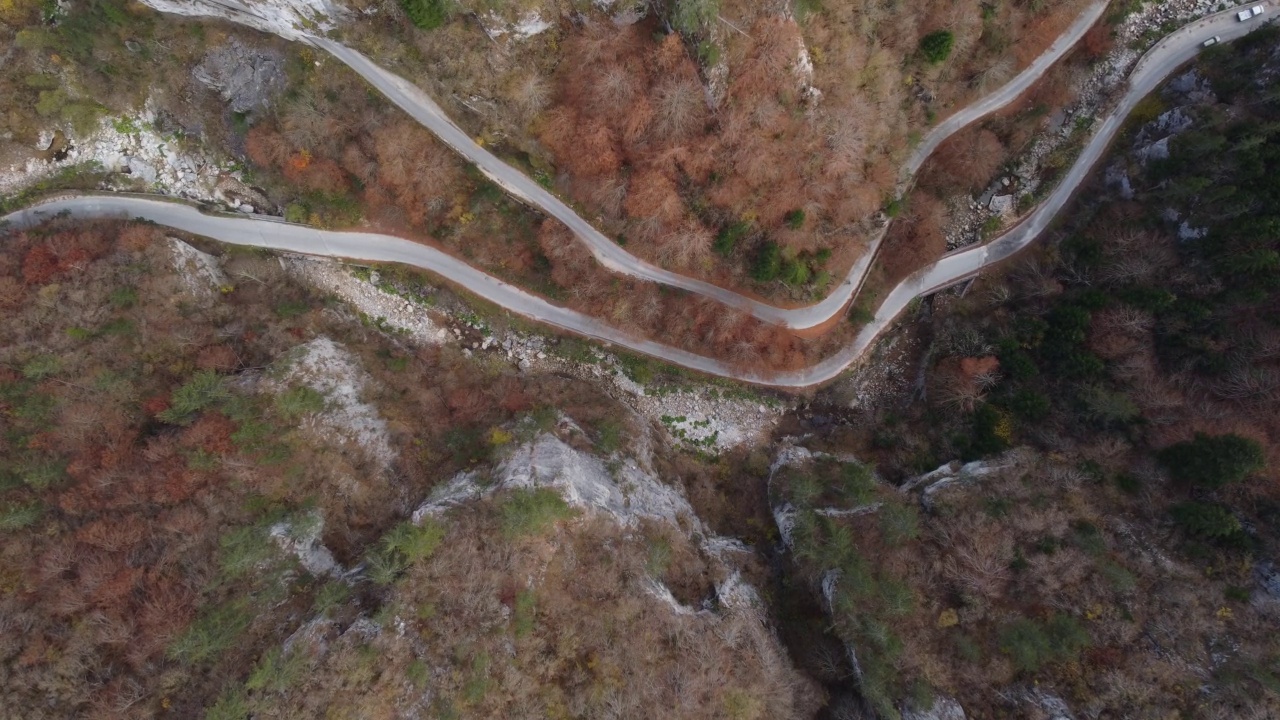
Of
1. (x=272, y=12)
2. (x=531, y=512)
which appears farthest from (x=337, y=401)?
(x=272, y=12)

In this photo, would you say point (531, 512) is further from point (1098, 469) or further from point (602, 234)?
point (1098, 469)

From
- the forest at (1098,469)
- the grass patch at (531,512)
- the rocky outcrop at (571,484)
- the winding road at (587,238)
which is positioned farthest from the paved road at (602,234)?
the grass patch at (531,512)

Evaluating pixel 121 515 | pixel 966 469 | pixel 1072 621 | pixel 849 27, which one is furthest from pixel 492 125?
pixel 1072 621

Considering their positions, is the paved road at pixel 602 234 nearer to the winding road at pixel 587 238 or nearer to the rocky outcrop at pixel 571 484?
the winding road at pixel 587 238

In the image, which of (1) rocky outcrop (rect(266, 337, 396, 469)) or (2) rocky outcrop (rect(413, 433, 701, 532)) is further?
(1) rocky outcrop (rect(266, 337, 396, 469))

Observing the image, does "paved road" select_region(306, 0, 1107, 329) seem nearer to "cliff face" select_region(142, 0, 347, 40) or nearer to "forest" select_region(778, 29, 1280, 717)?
"cliff face" select_region(142, 0, 347, 40)

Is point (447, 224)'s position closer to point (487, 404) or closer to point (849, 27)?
point (487, 404)

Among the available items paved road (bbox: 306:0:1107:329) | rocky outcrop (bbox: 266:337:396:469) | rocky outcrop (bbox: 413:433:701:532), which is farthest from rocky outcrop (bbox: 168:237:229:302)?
rocky outcrop (bbox: 413:433:701:532)

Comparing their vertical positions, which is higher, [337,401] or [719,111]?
[719,111]

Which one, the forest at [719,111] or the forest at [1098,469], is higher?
the forest at [719,111]
